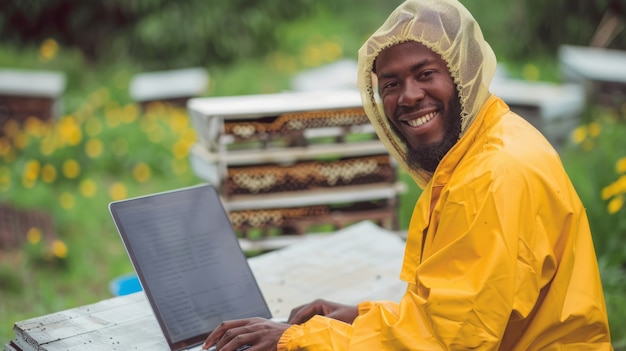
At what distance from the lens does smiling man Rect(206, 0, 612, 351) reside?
6.56 feet

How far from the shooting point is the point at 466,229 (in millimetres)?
2045

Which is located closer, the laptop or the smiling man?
the smiling man

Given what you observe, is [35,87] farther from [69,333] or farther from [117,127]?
[69,333]

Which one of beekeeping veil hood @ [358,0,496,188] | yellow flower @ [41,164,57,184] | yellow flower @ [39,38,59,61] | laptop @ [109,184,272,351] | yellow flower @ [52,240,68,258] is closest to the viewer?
beekeeping veil hood @ [358,0,496,188]

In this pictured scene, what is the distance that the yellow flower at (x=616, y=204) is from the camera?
381 centimetres

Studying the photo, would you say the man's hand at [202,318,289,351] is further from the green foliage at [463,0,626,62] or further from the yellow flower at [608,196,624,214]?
the green foliage at [463,0,626,62]

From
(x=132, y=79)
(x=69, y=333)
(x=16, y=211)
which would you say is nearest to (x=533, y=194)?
(x=69, y=333)

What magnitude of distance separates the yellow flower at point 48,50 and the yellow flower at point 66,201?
345 centimetres

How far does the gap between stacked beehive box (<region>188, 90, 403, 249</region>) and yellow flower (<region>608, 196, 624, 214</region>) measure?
3.07 feet

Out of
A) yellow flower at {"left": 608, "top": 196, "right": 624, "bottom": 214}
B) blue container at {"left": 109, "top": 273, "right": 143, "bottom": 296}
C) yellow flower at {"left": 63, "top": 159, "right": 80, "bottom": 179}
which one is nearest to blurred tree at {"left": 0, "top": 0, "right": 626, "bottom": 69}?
yellow flower at {"left": 63, "top": 159, "right": 80, "bottom": 179}

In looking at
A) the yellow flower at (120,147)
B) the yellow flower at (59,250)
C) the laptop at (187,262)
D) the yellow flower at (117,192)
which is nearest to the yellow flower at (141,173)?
the yellow flower at (120,147)

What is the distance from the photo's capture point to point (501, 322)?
1.99 metres

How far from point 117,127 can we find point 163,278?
4.46 metres

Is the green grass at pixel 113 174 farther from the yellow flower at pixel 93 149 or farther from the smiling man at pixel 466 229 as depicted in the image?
the smiling man at pixel 466 229
